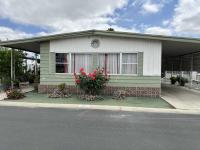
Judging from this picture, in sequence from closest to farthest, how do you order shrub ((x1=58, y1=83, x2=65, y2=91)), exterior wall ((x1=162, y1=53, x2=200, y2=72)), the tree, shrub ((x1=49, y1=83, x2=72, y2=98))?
shrub ((x1=49, y1=83, x2=72, y2=98))
shrub ((x1=58, y1=83, x2=65, y2=91))
the tree
exterior wall ((x1=162, y1=53, x2=200, y2=72))

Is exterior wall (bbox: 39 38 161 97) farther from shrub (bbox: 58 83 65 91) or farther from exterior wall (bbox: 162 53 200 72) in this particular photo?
exterior wall (bbox: 162 53 200 72)

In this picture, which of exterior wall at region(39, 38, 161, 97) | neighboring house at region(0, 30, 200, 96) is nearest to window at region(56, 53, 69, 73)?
neighboring house at region(0, 30, 200, 96)

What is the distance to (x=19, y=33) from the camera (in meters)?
29.0

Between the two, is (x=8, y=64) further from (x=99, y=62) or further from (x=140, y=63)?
(x=140, y=63)

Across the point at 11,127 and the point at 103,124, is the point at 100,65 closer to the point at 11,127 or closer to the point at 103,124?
the point at 103,124

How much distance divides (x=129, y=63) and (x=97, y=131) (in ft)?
20.6

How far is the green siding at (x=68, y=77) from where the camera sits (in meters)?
10.4

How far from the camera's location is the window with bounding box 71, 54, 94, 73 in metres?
11.0

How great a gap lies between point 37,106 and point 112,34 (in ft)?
17.4

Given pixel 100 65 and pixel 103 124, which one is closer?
pixel 103 124

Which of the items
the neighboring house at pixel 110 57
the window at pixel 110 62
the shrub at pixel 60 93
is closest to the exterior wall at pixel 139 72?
the neighboring house at pixel 110 57

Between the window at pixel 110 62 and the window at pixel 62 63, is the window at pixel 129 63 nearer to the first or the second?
the window at pixel 110 62

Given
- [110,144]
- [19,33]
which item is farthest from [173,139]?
[19,33]

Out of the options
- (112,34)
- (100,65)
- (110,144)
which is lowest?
(110,144)
